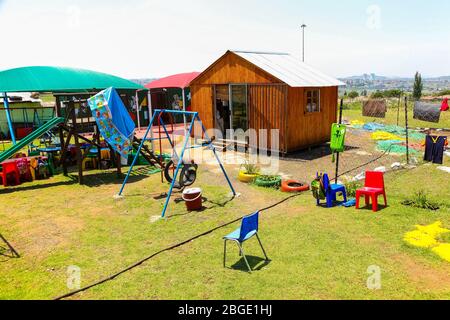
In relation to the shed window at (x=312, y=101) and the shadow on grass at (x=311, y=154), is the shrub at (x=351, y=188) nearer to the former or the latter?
the shadow on grass at (x=311, y=154)

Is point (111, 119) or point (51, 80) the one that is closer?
point (111, 119)

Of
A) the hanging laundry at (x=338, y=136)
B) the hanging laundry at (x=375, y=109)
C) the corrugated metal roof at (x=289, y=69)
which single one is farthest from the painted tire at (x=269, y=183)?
the hanging laundry at (x=375, y=109)

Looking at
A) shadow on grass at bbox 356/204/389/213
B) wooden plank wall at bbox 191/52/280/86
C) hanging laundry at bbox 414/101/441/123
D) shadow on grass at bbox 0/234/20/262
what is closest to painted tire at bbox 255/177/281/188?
shadow on grass at bbox 356/204/389/213

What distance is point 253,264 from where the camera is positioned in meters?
6.78

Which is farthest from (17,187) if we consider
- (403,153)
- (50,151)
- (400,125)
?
(400,125)

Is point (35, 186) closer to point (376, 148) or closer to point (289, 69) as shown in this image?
point (289, 69)

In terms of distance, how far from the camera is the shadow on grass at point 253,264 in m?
6.62

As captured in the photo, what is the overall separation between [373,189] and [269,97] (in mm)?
8008

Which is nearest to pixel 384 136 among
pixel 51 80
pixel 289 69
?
pixel 289 69

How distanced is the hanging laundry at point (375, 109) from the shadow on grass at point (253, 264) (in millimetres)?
23456

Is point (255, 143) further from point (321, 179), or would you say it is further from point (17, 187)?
point (17, 187)

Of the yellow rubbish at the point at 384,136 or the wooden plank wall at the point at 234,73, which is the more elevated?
the wooden plank wall at the point at 234,73

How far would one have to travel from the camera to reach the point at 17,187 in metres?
13.1

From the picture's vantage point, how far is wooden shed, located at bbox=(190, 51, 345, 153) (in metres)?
16.2
